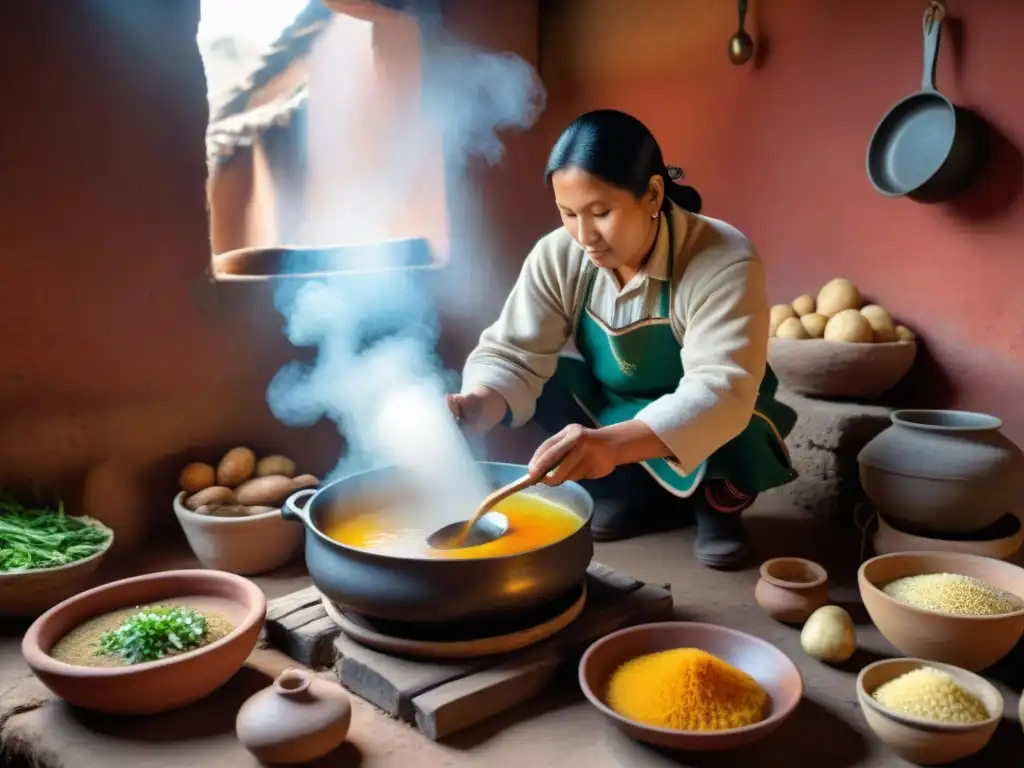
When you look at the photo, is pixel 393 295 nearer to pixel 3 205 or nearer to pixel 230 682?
pixel 3 205

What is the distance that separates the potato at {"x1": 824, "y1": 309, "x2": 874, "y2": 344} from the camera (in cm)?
297

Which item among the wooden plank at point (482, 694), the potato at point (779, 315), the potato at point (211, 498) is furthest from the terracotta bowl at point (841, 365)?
the potato at point (211, 498)

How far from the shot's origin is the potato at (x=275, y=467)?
2850mm

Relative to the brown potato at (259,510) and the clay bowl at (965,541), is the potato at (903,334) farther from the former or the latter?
the brown potato at (259,510)

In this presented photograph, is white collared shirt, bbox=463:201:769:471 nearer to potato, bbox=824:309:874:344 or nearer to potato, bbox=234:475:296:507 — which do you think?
potato, bbox=234:475:296:507

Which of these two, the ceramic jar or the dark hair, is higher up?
the dark hair

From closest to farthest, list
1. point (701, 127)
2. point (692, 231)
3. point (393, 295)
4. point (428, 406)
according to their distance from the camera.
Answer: point (692, 231) → point (428, 406) → point (393, 295) → point (701, 127)

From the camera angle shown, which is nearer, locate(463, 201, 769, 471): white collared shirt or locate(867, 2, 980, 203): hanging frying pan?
locate(463, 201, 769, 471): white collared shirt

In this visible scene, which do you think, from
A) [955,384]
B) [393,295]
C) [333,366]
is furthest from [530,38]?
[955,384]

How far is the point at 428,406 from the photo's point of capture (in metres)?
2.72

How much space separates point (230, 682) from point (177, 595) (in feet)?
0.95

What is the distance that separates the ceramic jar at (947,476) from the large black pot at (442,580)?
3.93 feet

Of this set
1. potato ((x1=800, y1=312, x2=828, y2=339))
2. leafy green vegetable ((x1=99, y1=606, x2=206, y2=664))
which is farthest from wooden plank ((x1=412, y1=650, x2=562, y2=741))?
potato ((x1=800, y1=312, x2=828, y2=339))

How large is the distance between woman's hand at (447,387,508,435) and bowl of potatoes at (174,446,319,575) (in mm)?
615
